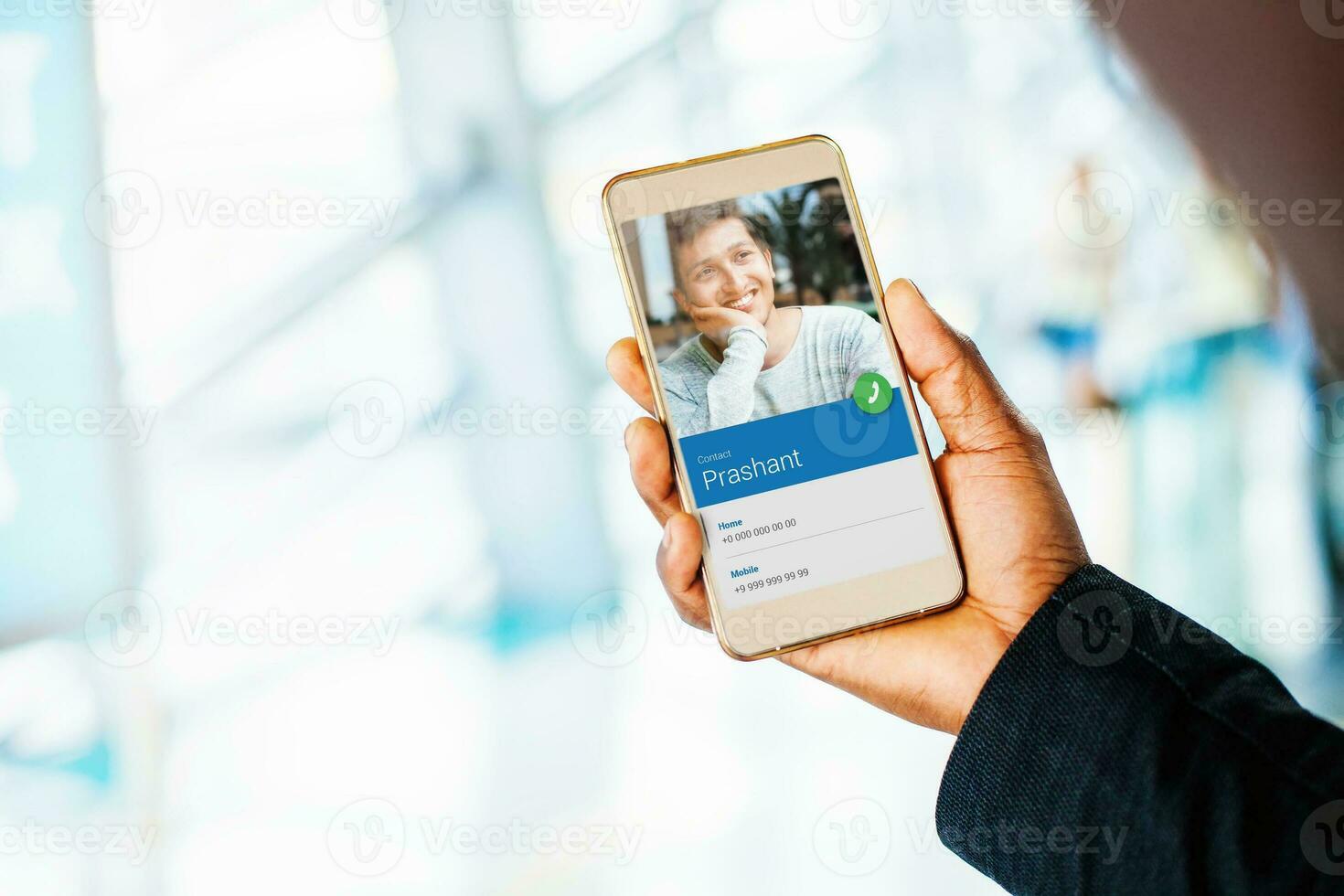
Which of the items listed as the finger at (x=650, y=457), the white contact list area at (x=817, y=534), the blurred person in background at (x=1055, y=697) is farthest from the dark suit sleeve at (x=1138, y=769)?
the finger at (x=650, y=457)

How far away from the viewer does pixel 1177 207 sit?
1441mm

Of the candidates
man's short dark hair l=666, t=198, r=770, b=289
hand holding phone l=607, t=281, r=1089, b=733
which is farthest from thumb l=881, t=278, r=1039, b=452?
man's short dark hair l=666, t=198, r=770, b=289

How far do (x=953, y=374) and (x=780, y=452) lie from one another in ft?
0.45

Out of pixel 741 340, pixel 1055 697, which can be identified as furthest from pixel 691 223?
pixel 1055 697

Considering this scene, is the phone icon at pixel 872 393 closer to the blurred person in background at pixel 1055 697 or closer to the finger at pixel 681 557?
the blurred person in background at pixel 1055 697

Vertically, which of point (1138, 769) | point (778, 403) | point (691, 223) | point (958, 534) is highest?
point (691, 223)

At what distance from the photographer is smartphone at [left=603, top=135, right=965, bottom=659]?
1.94 ft

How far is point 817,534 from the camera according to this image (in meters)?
0.60

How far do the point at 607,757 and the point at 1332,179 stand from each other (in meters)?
1.44

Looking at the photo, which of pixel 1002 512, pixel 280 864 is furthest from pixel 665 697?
pixel 1002 512

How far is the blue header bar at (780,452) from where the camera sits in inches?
23.6

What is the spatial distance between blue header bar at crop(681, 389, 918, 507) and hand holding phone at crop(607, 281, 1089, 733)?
0.02 metres

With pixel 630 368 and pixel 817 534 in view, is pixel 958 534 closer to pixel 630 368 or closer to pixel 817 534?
pixel 817 534

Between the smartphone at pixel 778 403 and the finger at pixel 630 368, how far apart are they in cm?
2
